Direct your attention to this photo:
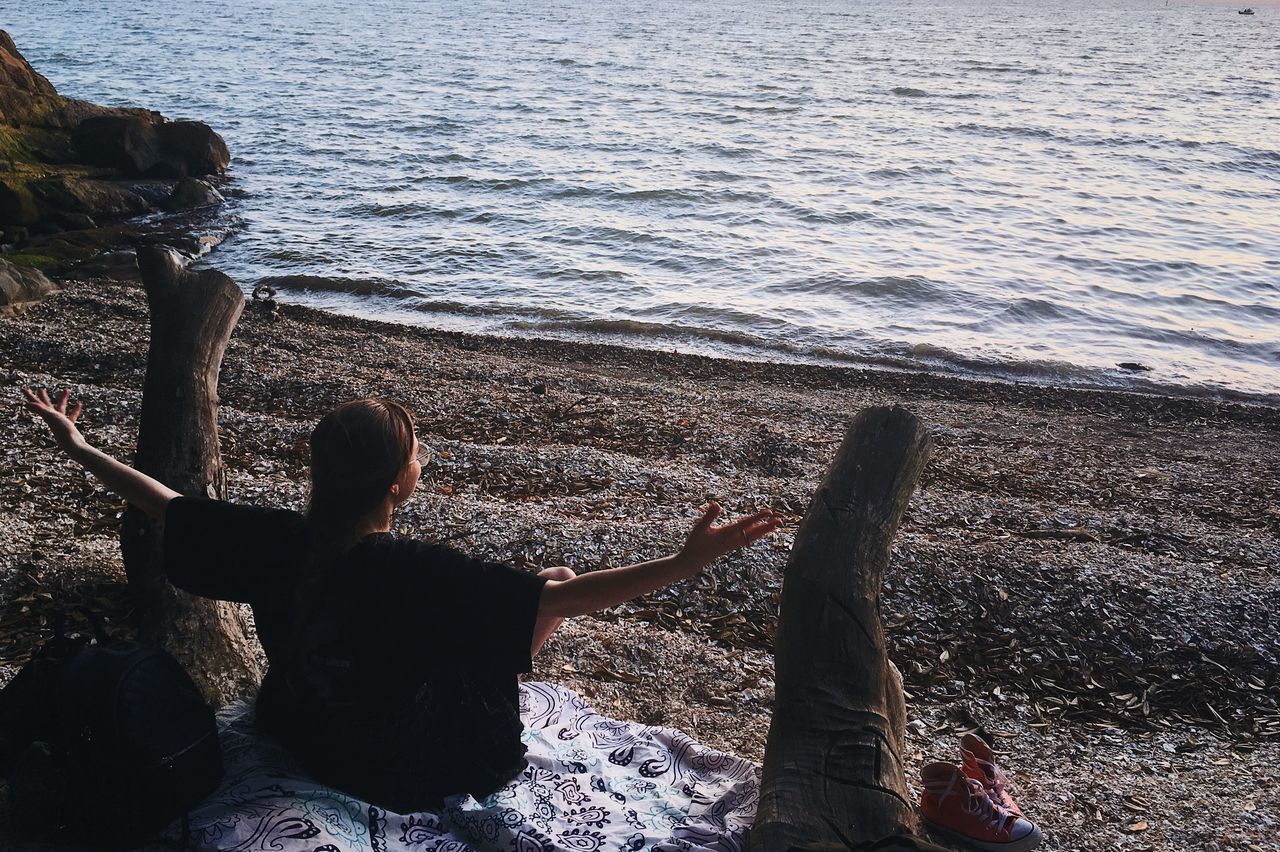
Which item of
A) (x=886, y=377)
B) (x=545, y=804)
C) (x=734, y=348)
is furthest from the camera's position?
(x=734, y=348)

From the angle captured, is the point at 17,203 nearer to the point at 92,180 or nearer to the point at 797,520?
the point at 92,180

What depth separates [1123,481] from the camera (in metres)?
8.81

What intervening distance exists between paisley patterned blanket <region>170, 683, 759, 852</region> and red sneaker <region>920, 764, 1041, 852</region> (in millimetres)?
746

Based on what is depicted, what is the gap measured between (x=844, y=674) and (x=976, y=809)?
721mm

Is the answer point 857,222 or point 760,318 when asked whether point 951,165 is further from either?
point 760,318

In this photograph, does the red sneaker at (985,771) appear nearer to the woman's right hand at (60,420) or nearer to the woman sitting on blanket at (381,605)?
the woman sitting on blanket at (381,605)

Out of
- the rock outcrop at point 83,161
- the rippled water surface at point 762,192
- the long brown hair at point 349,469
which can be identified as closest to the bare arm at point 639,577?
the long brown hair at point 349,469

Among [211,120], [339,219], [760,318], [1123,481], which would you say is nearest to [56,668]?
[1123,481]

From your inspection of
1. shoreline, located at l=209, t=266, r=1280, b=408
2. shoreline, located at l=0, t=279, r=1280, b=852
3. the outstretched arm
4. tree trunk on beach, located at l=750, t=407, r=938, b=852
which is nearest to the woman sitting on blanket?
the outstretched arm

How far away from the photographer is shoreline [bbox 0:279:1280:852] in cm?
476

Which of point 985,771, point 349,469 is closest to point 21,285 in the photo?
point 349,469

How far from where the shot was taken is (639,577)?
9.51 ft

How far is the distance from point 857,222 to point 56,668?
19.9 metres

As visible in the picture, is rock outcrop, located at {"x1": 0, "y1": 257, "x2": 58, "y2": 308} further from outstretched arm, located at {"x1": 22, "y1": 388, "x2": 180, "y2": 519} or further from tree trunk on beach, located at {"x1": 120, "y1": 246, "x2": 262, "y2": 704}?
outstretched arm, located at {"x1": 22, "y1": 388, "x2": 180, "y2": 519}
